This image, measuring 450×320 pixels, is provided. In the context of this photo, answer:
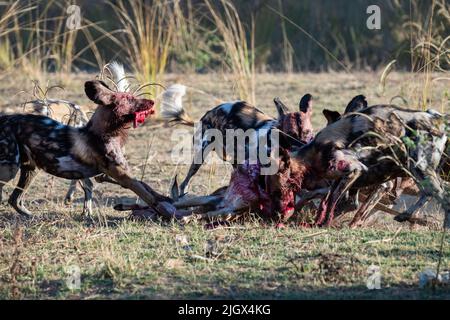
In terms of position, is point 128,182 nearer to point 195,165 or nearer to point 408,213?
point 195,165

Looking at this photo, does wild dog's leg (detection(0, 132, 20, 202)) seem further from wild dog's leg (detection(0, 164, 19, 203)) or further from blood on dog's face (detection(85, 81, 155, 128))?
blood on dog's face (detection(85, 81, 155, 128))

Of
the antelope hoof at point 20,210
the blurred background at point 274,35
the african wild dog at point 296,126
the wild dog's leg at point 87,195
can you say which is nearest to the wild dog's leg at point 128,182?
the wild dog's leg at point 87,195

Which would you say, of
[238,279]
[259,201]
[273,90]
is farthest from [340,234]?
[273,90]

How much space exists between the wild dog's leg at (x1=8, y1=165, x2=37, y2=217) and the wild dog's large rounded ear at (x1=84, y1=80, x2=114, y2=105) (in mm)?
789

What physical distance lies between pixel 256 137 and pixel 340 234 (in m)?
1.32

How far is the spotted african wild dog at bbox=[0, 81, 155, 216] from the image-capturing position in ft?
19.7

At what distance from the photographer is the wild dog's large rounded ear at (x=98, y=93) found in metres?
5.86

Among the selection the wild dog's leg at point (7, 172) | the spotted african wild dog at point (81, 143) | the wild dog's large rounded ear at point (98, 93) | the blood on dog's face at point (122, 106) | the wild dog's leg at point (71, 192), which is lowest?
the wild dog's leg at point (71, 192)

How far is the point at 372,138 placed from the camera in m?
6.07

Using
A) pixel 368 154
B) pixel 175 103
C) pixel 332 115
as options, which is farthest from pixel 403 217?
pixel 175 103

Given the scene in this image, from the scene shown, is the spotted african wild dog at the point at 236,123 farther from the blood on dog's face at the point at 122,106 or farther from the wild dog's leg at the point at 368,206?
the blood on dog's face at the point at 122,106

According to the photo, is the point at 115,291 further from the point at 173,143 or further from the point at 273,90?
the point at 273,90

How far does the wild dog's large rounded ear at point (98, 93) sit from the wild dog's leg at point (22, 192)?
2.59 feet

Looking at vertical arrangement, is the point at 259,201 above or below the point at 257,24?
below
